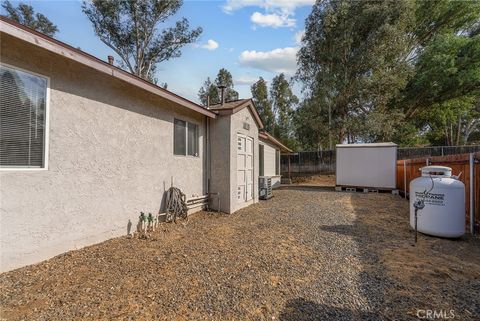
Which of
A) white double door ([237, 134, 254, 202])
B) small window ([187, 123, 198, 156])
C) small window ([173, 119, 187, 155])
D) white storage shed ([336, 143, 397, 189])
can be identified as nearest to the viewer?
small window ([173, 119, 187, 155])

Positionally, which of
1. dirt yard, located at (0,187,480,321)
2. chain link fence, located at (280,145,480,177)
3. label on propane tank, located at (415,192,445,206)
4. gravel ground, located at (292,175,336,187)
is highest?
chain link fence, located at (280,145,480,177)

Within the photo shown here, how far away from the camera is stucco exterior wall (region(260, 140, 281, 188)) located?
13.7m

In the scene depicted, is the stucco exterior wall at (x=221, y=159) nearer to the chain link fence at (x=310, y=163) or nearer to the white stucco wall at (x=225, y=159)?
the white stucco wall at (x=225, y=159)

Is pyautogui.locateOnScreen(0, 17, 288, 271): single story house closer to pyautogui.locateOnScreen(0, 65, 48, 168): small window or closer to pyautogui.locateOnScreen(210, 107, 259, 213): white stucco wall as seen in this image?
pyautogui.locateOnScreen(0, 65, 48, 168): small window

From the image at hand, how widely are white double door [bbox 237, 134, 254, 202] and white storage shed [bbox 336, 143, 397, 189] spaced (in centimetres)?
641

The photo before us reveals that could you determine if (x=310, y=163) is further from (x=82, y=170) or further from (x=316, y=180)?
(x=82, y=170)

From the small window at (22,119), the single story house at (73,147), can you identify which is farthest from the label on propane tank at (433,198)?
the small window at (22,119)

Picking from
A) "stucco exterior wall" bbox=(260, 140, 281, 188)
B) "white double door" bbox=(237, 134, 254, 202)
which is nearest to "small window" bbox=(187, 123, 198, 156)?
"white double door" bbox=(237, 134, 254, 202)

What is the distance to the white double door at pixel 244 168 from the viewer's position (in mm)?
8109

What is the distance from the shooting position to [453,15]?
746 inches

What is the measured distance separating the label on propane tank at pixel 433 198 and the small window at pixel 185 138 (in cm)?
553

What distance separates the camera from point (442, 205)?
15.5 feet

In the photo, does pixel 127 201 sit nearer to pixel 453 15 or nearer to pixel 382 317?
pixel 382 317

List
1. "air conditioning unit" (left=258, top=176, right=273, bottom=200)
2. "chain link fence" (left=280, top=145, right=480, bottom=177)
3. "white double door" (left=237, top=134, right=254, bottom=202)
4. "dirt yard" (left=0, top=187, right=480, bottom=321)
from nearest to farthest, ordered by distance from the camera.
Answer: "dirt yard" (left=0, top=187, right=480, bottom=321) < "white double door" (left=237, top=134, right=254, bottom=202) < "air conditioning unit" (left=258, top=176, right=273, bottom=200) < "chain link fence" (left=280, top=145, right=480, bottom=177)
